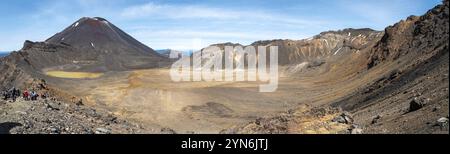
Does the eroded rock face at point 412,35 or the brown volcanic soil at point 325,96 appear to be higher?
the eroded rock face at point 412,35

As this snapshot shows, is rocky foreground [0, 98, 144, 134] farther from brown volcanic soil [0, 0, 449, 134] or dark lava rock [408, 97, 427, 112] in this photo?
dark lava rock [408, 97, 427, 112]

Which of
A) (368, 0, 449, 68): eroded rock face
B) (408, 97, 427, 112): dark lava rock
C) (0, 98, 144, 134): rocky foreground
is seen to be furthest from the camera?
(368, 0, 449, 68): eroded rock face

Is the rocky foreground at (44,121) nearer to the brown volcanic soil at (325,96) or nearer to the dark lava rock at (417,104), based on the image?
the brown volcanic soil at (325,96)

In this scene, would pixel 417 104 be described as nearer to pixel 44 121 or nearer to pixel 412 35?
pixel 44 121

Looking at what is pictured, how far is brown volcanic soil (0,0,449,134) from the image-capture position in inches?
739

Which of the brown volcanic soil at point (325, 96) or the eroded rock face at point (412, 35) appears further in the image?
the eroded rock face at point (412, 35)

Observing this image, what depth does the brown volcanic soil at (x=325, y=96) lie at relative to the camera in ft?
61.6

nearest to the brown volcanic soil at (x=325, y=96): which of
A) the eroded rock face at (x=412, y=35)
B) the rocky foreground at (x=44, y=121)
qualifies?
the eroded rock face at (x=412, y=35)

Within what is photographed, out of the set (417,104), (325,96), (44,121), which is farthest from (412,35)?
(44,121)

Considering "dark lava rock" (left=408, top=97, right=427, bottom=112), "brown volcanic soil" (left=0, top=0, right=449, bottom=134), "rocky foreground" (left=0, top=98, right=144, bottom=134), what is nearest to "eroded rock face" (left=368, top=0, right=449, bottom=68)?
"brown volcanic soil" (left=0, top=0, right=449, bottom=134)

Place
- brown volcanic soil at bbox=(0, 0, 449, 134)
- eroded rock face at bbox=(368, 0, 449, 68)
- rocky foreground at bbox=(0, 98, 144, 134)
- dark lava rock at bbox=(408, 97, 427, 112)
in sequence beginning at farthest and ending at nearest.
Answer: eroded rock face at bbox=(368, 0, 449, 68) → dark lava rock at bbox=(408, 97, 427, 112) → brown volcanic soil at bbox=(0, 0, 449, 134) → rocky foreground at bbox=(0, 98, 144, 134)

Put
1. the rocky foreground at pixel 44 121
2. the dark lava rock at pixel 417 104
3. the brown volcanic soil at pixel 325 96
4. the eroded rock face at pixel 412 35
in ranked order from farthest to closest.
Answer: the eroded rock face at pixel 412 35 → the dark lava rock at pixel 417 104 → the brown volcanic soil at pixel 325 96 → the rocky foreground at pixel 44 121
